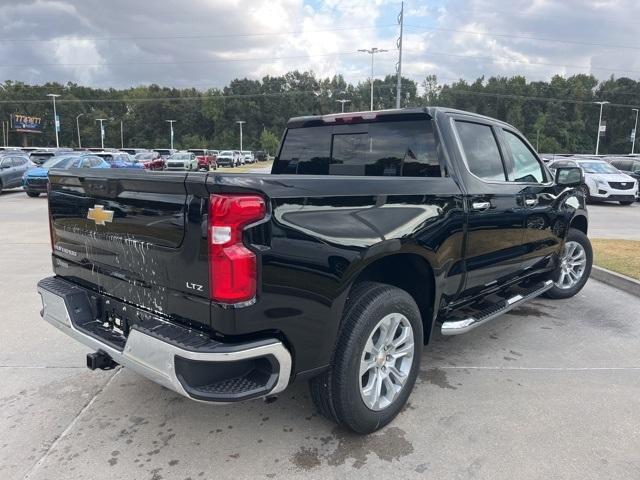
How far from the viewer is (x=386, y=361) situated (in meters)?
3.11

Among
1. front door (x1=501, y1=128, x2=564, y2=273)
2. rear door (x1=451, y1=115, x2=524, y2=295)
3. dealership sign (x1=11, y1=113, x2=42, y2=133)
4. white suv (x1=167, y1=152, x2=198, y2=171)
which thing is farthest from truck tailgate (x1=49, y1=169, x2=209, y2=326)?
dealership sign (x1=11, y1=113, x2=42, y2=133)

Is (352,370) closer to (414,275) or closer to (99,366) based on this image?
(414,275)

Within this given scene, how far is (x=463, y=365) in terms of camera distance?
4051mm

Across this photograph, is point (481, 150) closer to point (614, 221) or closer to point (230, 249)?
point (230, 249)

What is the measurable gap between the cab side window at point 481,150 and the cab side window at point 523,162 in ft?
0.97

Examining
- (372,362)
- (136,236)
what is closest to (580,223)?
(372,362)

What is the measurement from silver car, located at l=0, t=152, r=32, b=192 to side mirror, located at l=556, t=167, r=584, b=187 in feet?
68.1

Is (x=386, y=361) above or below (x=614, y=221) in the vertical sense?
above

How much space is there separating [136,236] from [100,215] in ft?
1.34

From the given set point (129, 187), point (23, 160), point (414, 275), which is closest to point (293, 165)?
point (414, 275)

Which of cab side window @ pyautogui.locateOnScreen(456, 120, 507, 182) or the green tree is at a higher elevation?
the green tree

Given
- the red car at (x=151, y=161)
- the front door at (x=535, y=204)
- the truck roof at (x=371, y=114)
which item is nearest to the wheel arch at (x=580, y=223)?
the front door at (x=535, y=204)

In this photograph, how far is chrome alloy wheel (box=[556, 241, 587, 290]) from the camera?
5.85 metres

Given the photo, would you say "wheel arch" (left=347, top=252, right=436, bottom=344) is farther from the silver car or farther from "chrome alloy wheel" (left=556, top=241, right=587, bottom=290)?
the silver car
